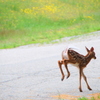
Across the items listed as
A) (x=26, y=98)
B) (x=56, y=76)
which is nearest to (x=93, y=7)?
(x=56, y=76)

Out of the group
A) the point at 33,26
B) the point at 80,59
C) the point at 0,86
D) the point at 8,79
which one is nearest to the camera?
the point at 80,59

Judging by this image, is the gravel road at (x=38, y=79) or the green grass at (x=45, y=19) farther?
the green grass at (x=45, y=19)

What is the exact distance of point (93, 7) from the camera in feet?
86.2

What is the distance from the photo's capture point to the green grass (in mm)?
20719

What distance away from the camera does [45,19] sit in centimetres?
2384

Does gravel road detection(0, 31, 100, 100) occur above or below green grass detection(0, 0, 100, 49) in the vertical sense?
above

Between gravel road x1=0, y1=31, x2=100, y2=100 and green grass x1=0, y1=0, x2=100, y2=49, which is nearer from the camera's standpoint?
gravel road x1=0, y1=31, x2=100, y2=100

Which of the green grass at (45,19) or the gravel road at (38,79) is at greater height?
the gravel road at (38,79)

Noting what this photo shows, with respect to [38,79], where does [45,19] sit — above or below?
below

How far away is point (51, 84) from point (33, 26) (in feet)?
50.6

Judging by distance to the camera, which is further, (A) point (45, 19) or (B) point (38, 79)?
(A) point (45, 19)

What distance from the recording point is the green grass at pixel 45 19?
816 inches

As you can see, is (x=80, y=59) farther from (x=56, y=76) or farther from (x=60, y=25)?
(x=60, y=25)

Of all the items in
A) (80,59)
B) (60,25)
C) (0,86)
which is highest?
(80,59)
